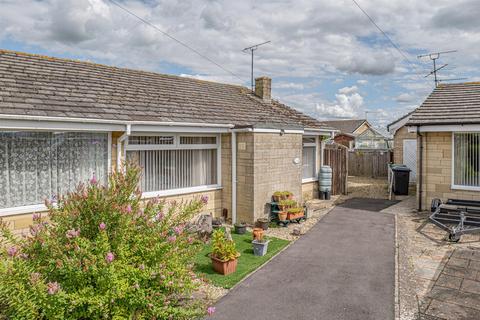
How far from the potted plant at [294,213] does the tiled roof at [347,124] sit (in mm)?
36820

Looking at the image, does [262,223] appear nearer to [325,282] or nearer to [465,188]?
[325,282]

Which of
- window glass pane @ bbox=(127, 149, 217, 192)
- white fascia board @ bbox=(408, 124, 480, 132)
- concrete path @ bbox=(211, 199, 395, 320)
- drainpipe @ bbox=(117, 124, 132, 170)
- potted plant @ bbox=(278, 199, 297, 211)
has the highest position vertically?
white fascia board @ bbox=(408, 124, 480, 132)

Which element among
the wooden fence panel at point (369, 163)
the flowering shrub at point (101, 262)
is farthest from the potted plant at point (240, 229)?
the wooden fence panel at point (369, 163)

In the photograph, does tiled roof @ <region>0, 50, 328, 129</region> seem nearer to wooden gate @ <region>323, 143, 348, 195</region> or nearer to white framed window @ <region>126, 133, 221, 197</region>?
white framed window @ <region>126, 133, 221, 197</region>

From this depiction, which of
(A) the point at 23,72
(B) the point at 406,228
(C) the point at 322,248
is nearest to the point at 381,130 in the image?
(B) the point at 406,228

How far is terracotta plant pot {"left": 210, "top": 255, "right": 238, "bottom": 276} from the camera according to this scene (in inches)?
274

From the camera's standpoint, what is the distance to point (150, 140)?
9.87 meters

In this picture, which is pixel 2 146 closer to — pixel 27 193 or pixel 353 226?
pixel 27 193

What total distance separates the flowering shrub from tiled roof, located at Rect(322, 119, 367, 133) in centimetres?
4413

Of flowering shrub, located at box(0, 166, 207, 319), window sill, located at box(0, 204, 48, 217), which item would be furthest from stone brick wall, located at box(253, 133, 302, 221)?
flowering shrub, located at box(0, 166, 207, 319)

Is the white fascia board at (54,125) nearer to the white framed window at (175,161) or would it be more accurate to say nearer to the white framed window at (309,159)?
the white framed window at (175,161)

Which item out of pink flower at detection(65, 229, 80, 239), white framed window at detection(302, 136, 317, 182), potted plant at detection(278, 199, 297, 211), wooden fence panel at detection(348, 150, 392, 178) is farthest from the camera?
wooden fence panel at detection(348, 150, 392, 178)

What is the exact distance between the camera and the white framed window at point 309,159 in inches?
610

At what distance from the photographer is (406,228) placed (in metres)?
10.5
